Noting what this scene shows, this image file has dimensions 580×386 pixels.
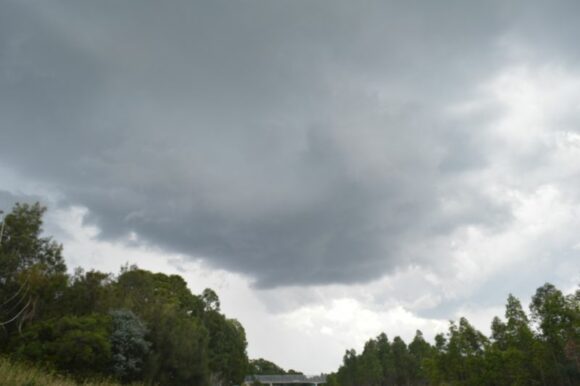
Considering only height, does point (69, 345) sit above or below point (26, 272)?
below

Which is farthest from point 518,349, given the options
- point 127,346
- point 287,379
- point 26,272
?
point 287,379

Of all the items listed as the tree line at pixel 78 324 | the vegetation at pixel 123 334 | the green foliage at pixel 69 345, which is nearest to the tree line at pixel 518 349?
the vegetation at pixel 123 334

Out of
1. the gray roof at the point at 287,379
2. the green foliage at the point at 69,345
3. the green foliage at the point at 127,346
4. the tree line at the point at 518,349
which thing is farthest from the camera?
the gray roof at the point at 287,379

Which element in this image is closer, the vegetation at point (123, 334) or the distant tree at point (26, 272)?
the vegetation at point (123, 334)

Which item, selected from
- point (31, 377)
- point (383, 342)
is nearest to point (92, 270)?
point (31, 377)

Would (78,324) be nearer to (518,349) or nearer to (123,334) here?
(123,334)

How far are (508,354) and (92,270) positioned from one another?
127 ft

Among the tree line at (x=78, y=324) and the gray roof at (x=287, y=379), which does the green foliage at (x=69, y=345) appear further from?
the gray roof at (x=287, y=379)

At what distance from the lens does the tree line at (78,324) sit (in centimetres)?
2803

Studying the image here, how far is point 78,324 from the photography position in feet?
94.8

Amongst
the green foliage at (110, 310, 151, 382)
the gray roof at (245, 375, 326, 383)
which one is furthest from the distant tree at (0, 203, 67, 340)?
the gray roof at (245, 375, 326, 383)

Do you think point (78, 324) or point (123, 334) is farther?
point (123, 334)

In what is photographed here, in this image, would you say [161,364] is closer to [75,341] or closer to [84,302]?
[84,302]

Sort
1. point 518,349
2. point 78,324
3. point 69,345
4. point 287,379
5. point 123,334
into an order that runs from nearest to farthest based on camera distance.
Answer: point 69,345
point 78,324
point 123,334
point 518,349
point 287,379
